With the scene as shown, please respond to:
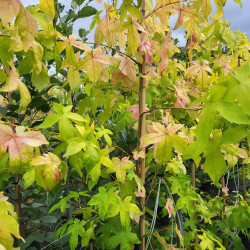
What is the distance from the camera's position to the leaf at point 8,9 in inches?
21.5

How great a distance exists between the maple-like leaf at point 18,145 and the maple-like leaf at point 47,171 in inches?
1.2

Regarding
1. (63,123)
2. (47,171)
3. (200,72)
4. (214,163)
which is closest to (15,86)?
(63,123)

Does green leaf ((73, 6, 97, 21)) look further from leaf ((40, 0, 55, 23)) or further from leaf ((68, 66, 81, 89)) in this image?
leaf ((40, 0, 55, 23))

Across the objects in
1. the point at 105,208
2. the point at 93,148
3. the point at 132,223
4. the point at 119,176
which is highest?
the point at 93,148

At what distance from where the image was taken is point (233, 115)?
568 millimetres

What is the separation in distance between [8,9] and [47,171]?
0.42 meters

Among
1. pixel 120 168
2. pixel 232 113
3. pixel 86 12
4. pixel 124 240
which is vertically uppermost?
pixel 86 12

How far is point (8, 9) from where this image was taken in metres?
0.55

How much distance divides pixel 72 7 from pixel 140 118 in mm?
920

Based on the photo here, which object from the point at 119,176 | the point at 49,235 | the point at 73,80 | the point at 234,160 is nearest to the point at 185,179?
the point at 234,160

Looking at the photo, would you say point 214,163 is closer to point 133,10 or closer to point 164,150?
point 164,150

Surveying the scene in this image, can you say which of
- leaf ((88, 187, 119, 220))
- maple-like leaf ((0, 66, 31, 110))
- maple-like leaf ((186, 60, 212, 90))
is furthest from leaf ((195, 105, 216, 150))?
maple-like leaf ((186, 60, 212, 90))

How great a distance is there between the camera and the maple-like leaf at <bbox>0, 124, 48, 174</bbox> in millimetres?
687

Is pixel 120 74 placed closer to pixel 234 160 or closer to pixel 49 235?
pixel 234 160
